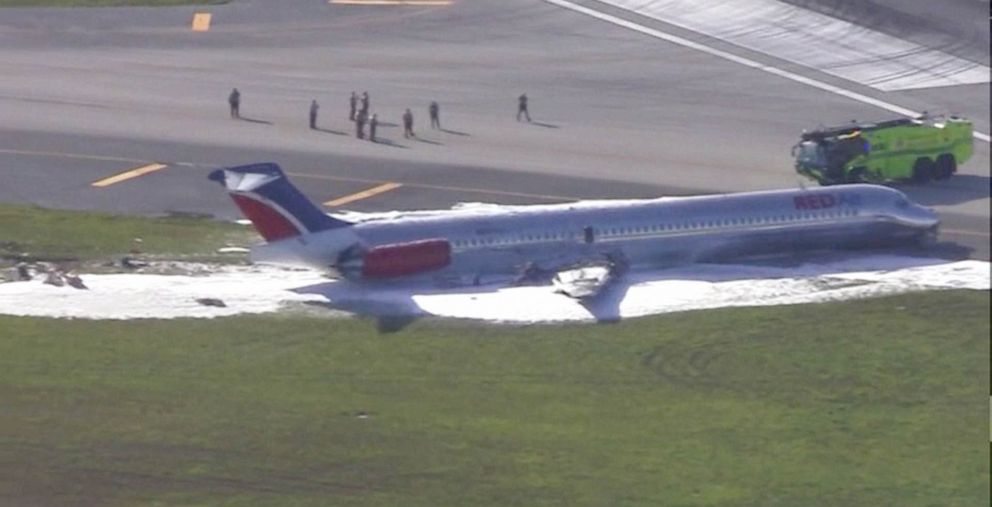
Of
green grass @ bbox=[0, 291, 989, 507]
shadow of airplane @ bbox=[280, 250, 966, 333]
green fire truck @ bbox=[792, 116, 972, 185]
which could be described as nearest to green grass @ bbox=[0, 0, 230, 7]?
shadow of airplane @ bbox=[280, 250, 966, 333]

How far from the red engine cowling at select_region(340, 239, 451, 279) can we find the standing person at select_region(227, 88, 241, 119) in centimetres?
1178

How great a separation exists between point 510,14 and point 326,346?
1454 cm

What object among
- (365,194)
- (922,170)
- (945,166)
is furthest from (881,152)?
(365,194)

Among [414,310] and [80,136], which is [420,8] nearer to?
[80,136]

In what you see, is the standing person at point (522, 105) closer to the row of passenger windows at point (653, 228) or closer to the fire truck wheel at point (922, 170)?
the row of passenger windows at point (653, 228)

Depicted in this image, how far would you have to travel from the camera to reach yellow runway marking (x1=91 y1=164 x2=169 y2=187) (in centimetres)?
5162

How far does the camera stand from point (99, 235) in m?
47.2

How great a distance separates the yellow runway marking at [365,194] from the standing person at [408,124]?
332 cm

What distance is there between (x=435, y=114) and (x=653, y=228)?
11576 mm

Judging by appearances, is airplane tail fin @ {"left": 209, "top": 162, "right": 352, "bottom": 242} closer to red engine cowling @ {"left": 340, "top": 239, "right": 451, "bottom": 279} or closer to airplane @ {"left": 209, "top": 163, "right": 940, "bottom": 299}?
airplane @ {"left": 209, "top": 163, "right": 940, "bottom": 299}

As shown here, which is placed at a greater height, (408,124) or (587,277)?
(408,124)

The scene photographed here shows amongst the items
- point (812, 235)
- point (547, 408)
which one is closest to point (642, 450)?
point (547, 408)

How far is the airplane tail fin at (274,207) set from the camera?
43594mm

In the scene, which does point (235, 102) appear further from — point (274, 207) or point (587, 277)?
point (587, 277)
